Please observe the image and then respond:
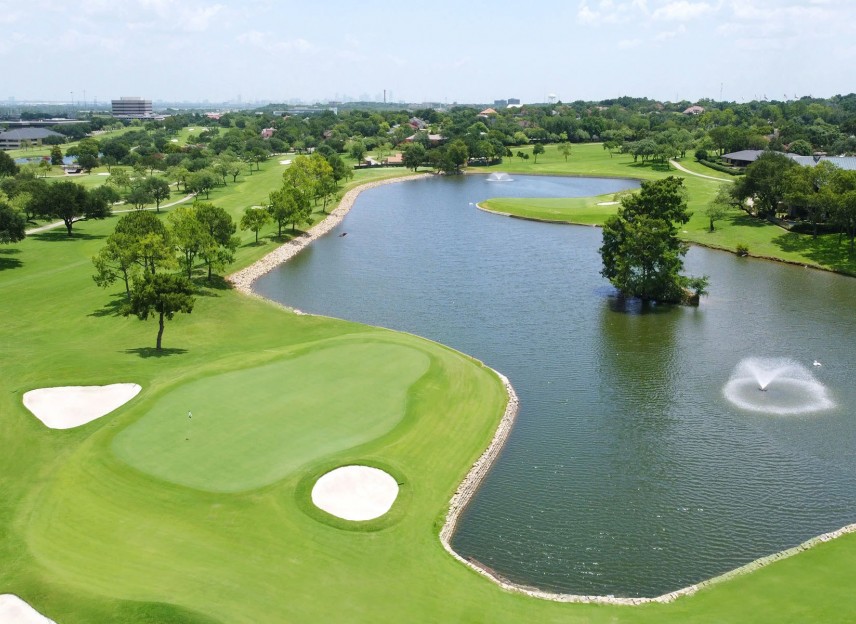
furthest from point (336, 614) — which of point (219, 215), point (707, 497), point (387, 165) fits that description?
point (387, 165)

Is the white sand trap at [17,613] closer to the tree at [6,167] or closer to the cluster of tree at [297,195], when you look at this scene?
the cluster of tree at [297,195]

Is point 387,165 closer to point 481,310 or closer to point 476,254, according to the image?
point 476,254

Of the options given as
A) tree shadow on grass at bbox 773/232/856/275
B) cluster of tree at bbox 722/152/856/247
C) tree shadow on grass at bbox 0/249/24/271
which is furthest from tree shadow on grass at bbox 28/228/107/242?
tree shadow on grass at bbox 773/232/856/275

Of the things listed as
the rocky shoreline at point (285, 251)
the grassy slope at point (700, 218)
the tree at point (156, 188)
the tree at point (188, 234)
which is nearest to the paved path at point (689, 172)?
the grassy slope at point (700, 218)

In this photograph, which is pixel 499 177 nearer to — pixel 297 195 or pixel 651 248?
pixel 297 195

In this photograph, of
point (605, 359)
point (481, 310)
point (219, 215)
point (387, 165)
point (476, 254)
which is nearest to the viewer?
point (605, 359)

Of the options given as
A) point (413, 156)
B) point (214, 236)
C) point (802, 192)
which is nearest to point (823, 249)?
point (802, 192)
